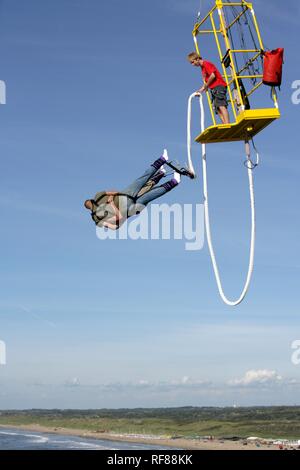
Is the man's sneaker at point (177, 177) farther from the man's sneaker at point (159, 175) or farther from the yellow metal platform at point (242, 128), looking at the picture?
the yellow metal platform at point (242, 128)

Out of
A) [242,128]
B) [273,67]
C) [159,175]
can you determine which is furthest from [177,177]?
[273,67]

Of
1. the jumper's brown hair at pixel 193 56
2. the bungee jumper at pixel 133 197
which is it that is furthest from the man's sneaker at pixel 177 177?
the jumper's brown hair at pixel 193 56

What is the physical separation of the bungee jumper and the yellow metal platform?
1.60 m

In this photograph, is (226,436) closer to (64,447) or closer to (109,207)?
(64,447)

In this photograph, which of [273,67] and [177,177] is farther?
[177,177]

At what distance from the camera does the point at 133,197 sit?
66.9 feet

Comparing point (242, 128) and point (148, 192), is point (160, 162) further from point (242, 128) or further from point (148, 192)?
point (242, 128)

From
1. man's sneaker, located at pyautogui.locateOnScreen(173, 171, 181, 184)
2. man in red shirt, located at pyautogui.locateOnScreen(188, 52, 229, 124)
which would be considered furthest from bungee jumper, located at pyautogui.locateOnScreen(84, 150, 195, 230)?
man in red shirt, located at pyautogui.locateOnScreen(188, 52, 229, 124)

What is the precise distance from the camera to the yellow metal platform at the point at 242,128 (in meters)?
18.2

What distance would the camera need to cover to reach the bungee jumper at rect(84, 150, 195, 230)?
64.4ft

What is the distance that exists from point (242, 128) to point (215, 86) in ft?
6.14

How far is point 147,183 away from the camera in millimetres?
21094

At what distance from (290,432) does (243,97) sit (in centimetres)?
15952
